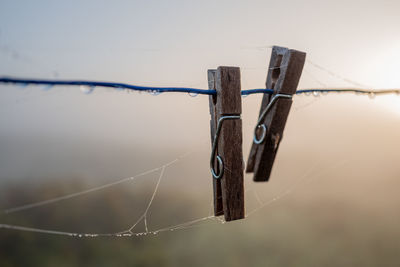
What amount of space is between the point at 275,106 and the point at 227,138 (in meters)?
0.39

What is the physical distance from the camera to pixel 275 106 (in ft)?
5.48

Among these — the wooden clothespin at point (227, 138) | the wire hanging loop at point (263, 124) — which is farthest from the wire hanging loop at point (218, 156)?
the wire hanging loop at point (263, 124)

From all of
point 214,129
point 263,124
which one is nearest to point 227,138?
point 214,129

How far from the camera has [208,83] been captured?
5.09ft

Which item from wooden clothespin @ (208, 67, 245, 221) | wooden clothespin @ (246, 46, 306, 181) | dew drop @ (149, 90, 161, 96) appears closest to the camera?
dew drop @ (149, 90, 161, 96)

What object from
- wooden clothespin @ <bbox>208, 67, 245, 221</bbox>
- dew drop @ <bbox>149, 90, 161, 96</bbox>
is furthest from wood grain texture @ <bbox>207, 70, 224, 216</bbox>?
dew drop @ <bbox>149, 90, 161, 96</bbox>

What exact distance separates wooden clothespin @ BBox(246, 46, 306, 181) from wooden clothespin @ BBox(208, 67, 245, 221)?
11.5 inches

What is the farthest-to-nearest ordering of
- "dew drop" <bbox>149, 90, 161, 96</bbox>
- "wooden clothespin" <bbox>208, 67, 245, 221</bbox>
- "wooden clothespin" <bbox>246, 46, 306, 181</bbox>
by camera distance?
1. "wooden clothespin" <bbox>246, 46, 306, 181</bbox>
2. "wooden clothespin" <bbox>208, 67, 245, 221</bbox>
3. "dew drop" <bbox>149, 90, 161, 96</bbox>

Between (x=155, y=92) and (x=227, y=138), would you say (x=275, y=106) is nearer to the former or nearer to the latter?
(x=227, y=138)

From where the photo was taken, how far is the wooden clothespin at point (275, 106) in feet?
5.37

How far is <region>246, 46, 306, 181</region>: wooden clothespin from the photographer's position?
5.37 ft

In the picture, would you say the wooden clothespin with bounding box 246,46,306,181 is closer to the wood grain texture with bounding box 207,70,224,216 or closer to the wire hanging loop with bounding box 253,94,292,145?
the wire hanging loop with bounding box 253,94,292,145

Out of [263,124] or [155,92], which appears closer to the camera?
[155,92]

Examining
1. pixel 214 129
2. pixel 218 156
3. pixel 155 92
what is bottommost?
pixel 218 156
